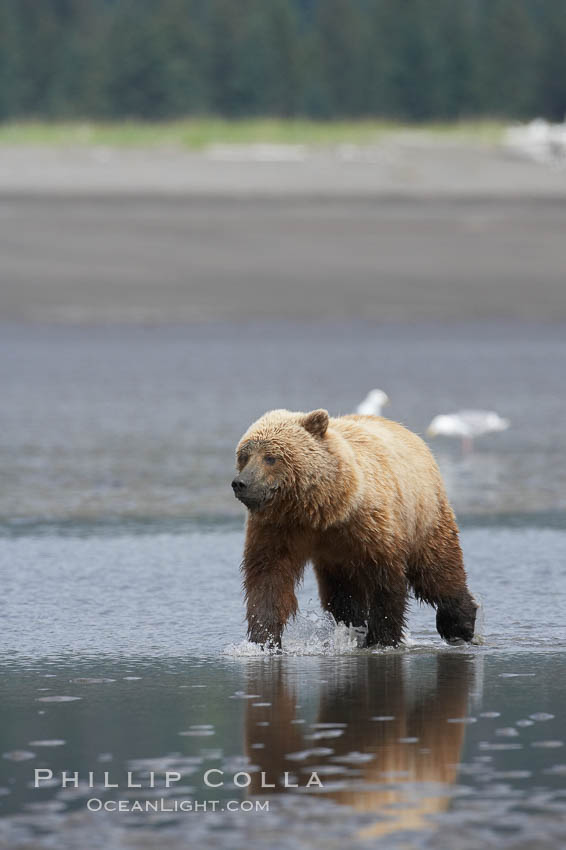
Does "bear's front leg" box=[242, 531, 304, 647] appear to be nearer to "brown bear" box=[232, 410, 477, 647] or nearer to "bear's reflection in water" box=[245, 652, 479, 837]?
"brown bear" box=[232, 410, 477, 647]

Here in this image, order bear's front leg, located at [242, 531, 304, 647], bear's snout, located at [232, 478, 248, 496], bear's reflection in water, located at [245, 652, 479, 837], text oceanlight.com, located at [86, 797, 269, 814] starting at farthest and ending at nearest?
bear's front leg, located at [242, 531, 304, 647] → bear's snout, located at [232, 478, 248, 496] → bear's reflection in water, located at [245, 652, 479, 837] → text oceanlight.com, located at [86, 797, 269, 814]

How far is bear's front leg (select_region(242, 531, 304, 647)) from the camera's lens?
20.7 ft

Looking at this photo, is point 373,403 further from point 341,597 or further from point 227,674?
point 227,674

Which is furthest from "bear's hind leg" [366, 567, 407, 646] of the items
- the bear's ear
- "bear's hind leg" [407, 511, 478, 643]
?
the bear's ear

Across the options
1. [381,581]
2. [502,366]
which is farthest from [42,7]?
[381,581]

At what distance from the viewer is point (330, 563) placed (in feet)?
21.3

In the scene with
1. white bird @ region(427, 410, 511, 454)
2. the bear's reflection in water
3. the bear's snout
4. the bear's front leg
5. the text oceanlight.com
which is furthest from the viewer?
white bird @ region(427, 410, 511, 454)

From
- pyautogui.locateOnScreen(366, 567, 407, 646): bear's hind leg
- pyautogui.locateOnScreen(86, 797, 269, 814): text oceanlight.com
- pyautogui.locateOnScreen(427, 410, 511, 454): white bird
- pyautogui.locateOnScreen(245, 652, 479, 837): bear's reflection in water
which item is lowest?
pyautogui.locateOnScreen(86, 797, 269, 814): text oceanlight.com

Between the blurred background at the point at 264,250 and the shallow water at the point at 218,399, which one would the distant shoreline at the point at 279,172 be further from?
the shallow water at the point at 218,399

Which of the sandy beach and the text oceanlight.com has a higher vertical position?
the sandy beach

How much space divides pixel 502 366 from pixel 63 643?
1102 centimetres

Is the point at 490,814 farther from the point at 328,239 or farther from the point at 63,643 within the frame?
the point at 328,239

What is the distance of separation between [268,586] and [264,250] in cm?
1581

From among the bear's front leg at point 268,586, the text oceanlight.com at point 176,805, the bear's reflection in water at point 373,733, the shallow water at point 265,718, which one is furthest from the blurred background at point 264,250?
the text oceanlight.com at point 176,805
